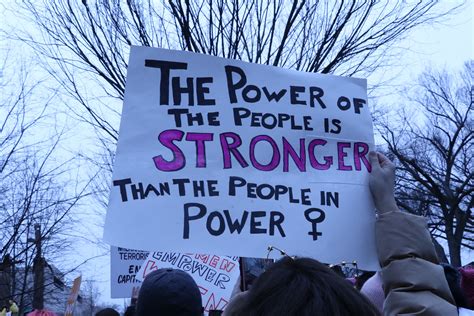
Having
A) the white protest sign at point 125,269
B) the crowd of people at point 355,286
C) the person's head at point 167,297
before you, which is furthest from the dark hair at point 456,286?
the white protest sign at point 125,269

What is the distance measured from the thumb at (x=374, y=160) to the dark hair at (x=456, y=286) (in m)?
0.85

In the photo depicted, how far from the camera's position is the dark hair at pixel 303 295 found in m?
1.27

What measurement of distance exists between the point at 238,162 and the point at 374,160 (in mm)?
664

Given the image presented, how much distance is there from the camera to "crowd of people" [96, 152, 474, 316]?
1305 millimetres

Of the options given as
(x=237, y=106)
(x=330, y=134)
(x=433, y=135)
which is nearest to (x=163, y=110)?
(x=237, y=106)

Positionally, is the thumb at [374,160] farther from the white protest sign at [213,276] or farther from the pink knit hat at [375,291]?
the white protest sign at [213,276]

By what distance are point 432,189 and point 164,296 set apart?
18932mm

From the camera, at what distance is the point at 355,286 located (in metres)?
1.86

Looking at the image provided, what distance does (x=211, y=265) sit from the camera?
598 centimetres

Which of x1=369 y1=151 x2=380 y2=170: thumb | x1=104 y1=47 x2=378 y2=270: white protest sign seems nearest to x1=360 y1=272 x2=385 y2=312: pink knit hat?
x1=104 y1=47 x2=378 y2=270: white protest sign

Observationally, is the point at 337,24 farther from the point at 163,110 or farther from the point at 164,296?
the point at 164,296

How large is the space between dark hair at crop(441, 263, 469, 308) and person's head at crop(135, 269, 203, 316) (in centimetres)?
168

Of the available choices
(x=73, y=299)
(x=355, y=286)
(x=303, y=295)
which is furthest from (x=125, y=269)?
(x=303, y=295)

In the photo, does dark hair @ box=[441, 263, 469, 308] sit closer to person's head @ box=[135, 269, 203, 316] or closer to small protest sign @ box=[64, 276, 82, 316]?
person's head @ box=[135, 269, 203, 316]
